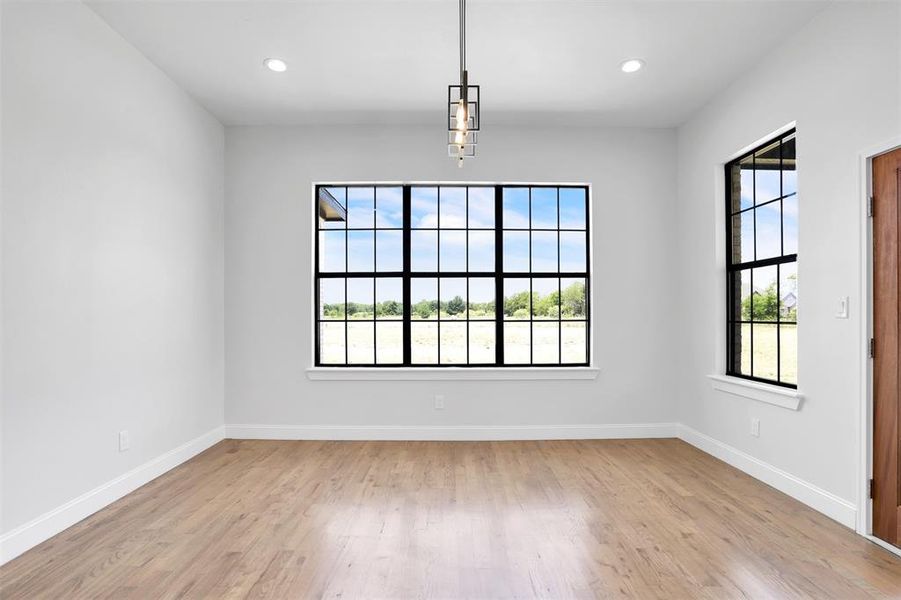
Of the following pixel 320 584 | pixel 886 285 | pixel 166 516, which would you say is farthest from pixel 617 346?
pixel 166 516

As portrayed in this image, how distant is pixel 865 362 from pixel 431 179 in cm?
342

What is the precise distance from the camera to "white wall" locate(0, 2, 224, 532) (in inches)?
96.9

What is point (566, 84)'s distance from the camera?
382 cm

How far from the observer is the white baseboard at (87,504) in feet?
7.90

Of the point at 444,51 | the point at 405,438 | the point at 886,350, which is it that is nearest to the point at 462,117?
the point at 444,51

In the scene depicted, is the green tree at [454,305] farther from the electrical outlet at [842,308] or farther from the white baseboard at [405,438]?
the electrical outlet at [842,308]

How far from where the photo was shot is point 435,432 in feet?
15.0

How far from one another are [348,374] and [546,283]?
6.68 feet

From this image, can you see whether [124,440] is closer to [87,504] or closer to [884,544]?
[87,504]

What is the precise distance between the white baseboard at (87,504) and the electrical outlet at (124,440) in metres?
0.17

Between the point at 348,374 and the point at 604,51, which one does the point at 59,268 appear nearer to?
the point at 348,374

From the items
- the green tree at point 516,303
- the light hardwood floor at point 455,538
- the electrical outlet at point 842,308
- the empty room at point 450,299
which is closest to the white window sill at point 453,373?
the empty room at point 450,299

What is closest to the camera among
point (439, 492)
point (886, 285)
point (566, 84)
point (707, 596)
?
point (707, 596)

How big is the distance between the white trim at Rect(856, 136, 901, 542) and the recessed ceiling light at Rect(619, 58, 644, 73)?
4.87ft
